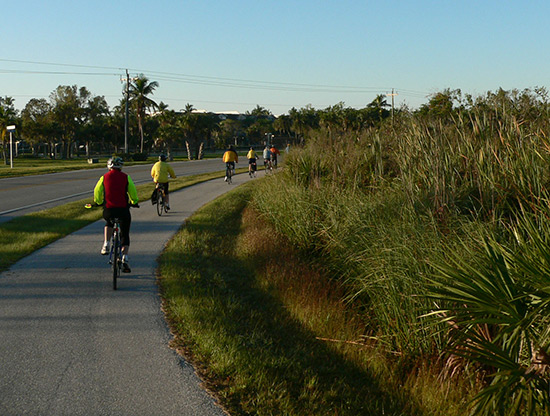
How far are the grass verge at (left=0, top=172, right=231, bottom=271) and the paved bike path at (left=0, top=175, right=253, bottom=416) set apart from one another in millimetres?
535

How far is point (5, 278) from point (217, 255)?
438 centimetres

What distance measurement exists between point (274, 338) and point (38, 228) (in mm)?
9444

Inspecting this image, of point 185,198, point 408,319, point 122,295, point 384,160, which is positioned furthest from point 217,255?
point 185,198

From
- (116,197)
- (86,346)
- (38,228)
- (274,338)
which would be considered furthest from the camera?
(38,228)

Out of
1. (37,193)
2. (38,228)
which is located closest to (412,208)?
(38,228)

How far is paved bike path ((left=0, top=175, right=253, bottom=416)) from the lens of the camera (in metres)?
5.14

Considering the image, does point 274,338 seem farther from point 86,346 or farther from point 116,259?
point 116,259

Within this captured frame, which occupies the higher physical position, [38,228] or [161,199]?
[161,199]

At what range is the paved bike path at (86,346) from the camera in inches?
202

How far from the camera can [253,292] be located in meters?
10.1

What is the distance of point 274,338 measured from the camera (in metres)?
7.71

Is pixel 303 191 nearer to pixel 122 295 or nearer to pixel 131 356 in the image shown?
pixel 122 295

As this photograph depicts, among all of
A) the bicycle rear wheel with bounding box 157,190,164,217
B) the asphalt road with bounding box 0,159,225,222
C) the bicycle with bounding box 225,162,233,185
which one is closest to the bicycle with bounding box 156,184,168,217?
the bicycle rear wheel with bounding box 157,190,164,217

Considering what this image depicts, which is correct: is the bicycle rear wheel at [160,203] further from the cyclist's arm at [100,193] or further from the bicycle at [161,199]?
the cyclist's arm at [100,193]
